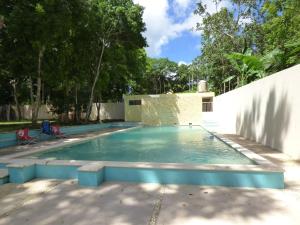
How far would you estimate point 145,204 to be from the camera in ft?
13.9

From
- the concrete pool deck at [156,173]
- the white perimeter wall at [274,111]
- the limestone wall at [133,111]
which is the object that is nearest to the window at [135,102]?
the limestone wall at [133,111]

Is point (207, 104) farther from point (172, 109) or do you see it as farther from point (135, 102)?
point (135, 102)

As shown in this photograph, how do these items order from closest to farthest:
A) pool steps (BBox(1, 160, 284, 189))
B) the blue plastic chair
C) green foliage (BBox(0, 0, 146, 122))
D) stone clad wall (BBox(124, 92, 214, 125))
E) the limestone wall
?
1. pool steps (BBox(1, 160, 284, 189))
2. the blue plastic chair
3. green foliage (BBox(0, 0, 146, 122))
4. stone clad wall (BBox(124, 92, 214, 125))
5. the limestone wall

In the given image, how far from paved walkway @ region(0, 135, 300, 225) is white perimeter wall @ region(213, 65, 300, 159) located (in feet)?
8.34

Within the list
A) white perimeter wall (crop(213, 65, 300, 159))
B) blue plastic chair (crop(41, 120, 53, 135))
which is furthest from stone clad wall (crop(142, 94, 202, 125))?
blue plastic chair (crop(41, 120, 53, 135))

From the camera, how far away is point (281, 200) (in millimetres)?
4328

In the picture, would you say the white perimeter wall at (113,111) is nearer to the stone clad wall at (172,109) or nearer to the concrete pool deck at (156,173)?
the stone clad wall at (172,109)

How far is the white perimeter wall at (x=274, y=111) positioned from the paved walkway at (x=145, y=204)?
2543mm

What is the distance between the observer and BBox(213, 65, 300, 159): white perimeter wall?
24.5ft

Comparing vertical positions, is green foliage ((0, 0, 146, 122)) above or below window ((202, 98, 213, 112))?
above

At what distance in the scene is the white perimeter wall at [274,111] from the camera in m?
7.46

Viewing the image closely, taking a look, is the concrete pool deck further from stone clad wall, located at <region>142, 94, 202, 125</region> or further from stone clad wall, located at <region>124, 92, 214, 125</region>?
stone clad wall, located at <region>142, 94, 202, 125</region>

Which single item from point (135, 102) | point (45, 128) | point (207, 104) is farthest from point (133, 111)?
point (45, 128)

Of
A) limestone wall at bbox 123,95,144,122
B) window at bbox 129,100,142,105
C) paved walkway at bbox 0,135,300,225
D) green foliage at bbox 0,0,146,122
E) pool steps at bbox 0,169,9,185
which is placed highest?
green foliage at bbox 0,0,146,122
